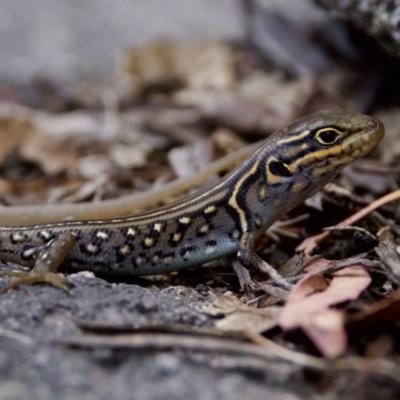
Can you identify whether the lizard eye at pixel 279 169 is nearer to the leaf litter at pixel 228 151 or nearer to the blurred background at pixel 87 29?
the leaf litter at pixel 228 151

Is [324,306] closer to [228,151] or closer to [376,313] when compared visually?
[376,313]

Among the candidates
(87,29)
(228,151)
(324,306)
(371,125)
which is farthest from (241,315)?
(87,29)

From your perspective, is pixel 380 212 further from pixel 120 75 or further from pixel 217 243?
pixel 120 75

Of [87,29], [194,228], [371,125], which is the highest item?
[371,125]

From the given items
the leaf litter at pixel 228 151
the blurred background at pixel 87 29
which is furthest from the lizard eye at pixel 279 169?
the blurred background at pixel 87 29

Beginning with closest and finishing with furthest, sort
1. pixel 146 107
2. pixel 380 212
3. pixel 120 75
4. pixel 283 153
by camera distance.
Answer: pixel 283 153 < pixel 380 212 < pixel 146 107 < pixel 120 75

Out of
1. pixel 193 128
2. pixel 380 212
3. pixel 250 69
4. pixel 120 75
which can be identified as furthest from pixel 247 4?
pixel 380 212

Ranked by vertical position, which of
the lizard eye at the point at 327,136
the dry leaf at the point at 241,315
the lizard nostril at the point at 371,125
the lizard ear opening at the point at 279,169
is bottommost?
the dry leaf at the point at 241,315

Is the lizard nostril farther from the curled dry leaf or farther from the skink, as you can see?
the curled dry leaf
